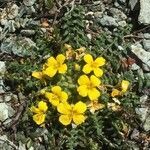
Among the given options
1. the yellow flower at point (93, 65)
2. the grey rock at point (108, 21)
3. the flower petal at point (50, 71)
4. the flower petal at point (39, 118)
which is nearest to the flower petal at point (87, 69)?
the yellow flower at point (93, 65)

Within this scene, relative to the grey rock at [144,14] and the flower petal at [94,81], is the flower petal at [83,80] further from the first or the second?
the grey rock at [144,14]

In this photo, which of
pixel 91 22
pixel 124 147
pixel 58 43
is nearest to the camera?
pixel 124 147

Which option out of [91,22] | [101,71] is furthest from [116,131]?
[91,22]

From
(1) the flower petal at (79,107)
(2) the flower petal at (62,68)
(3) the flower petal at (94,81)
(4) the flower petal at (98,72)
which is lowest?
(1) the flower petal at (79,107)

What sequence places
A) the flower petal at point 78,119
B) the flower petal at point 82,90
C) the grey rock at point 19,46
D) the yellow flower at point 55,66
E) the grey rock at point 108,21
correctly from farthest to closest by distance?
the grey rock at point 108,21 → the grey rock at point 19,46 → the yellow flower at point 55,66 → the flower petal at point 82,90 → the flower petal at point 78,119

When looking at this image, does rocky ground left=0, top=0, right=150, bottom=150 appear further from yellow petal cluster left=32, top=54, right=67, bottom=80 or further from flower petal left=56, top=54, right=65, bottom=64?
flower petal left=56, top=54, right=65, bottom=64

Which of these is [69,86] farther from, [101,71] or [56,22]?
[56,22]

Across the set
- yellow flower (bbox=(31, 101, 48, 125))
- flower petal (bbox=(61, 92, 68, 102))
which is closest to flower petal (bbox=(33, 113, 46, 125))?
yellow flower (bbox=(31, 101, 48, 125))
